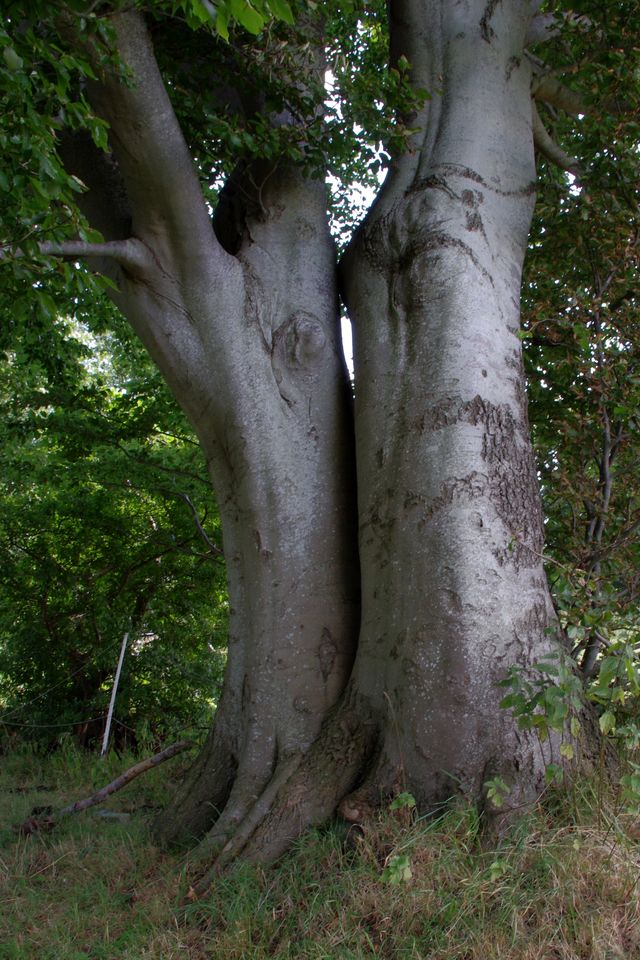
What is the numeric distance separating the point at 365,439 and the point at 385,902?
221 centimetres

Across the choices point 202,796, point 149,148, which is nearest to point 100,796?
point 202,796

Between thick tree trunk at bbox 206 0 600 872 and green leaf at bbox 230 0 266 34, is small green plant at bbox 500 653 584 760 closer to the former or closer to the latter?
thick tree trunk at bbox 206 0 600 872

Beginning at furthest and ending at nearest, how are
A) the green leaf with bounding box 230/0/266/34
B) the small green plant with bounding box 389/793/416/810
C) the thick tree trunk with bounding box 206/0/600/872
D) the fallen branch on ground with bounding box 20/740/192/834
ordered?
1. the fallen branch on ground with bounding box 20/740/192/834
2. the thick tree trunk with bounding box 206/0/600/872
3. the small green plant with bounding box 389/793/416/810
4. the green leaf with bounding box 230/0/266/34

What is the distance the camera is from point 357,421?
4344 mm

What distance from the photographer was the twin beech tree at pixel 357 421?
11.6ft

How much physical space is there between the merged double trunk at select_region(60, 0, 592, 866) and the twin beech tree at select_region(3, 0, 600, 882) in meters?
0.01

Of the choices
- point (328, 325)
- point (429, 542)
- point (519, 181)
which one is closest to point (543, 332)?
point (519, 181)

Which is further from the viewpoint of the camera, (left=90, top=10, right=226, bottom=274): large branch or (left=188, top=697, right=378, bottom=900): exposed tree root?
(left=90, top=10, right=226, bottom=274): large branch

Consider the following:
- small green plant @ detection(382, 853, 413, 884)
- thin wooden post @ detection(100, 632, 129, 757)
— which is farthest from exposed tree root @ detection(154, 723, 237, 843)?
thin wooden post @ detection(100, 632, 129, 757)

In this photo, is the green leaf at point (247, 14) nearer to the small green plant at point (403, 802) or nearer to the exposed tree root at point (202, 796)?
the small green plant at point (403, 802)

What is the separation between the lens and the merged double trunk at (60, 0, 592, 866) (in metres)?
3.52

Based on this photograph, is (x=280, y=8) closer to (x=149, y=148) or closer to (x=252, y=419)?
(x=149, y=148)

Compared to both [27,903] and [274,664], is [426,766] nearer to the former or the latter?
[274,664]

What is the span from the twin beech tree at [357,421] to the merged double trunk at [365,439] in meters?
0.01
